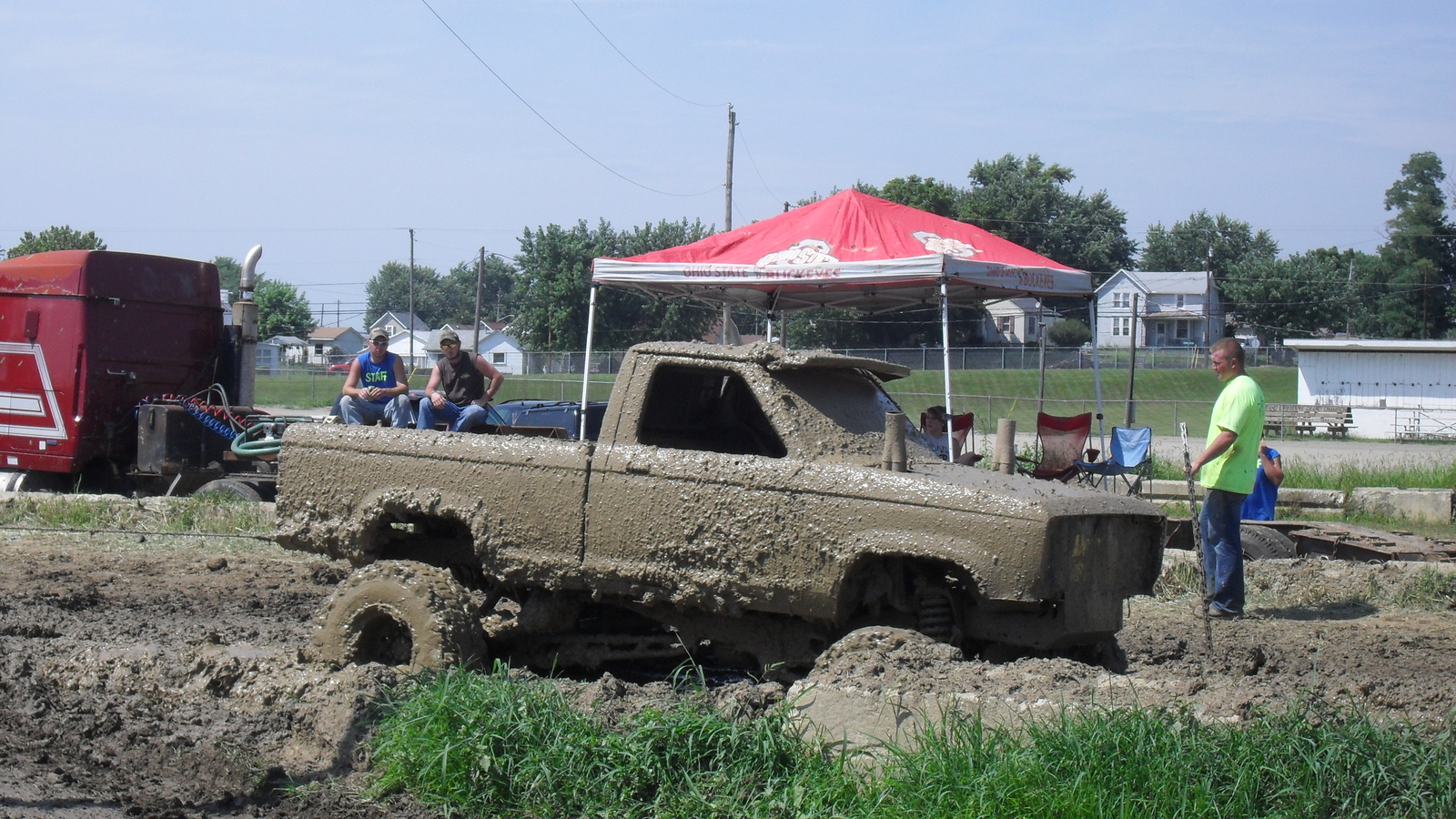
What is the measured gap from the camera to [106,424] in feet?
45.1

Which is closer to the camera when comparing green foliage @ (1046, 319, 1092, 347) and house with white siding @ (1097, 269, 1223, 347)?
green foliage @ (1046, 319, 1092, 347)

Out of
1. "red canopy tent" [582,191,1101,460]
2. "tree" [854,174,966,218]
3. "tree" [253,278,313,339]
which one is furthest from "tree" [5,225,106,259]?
"red canopy tent" [582,191,1101,460]

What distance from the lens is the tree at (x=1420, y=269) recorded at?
68.5 metres

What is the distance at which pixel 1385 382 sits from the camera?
43094 millimetres

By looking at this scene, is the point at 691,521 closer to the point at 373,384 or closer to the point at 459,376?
the point at 459,376

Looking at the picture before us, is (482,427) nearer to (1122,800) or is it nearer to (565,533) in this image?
(565,533)

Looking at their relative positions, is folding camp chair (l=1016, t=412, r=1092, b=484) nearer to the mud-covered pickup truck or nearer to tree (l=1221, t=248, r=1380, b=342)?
the mud-covered pickup truck

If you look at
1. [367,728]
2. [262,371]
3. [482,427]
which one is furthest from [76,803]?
[262,371]

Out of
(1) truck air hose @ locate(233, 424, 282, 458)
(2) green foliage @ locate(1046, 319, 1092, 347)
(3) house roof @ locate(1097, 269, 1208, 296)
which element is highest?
(3) house roof @ locate(1097, 269, 1208, 296)

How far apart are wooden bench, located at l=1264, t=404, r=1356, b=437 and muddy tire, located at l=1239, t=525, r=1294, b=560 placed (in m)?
30.0

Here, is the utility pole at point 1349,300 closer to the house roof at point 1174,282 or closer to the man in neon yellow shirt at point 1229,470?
the house roof at point 1174,282

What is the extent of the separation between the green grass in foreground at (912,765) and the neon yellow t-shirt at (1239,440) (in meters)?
4.11

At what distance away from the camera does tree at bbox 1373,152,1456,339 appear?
6850 cm

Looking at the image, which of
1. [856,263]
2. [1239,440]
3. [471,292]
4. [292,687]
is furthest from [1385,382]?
[471,292]
